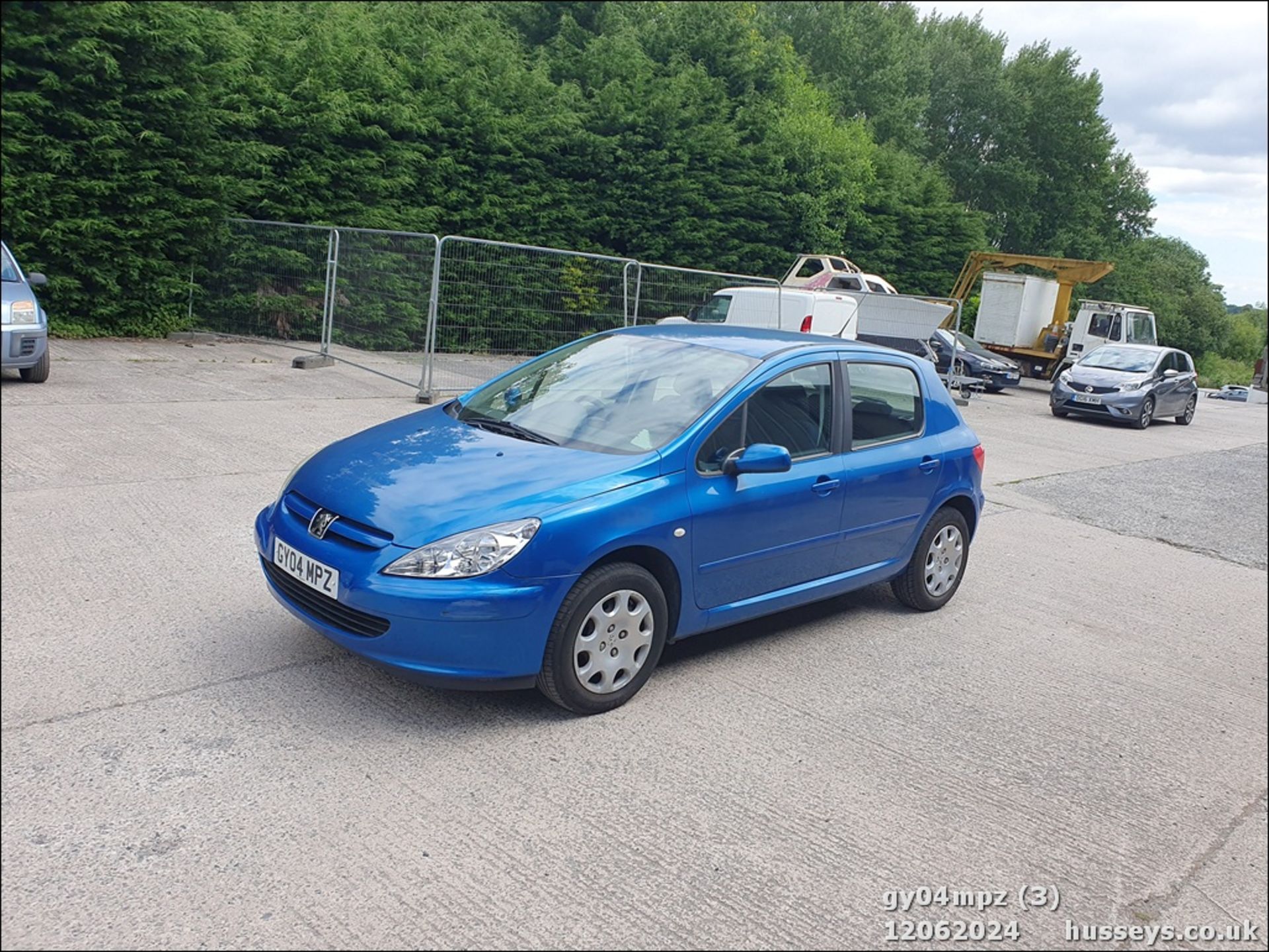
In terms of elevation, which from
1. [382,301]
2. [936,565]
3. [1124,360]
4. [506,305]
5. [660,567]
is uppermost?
[1124,360]

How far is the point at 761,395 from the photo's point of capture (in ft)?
16.8

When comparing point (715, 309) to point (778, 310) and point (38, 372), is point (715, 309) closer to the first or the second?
point (778, 310)

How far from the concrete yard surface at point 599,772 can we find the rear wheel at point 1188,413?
17.1 metres

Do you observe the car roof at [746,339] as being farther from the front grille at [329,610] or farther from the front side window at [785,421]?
the front grille at [329,610]

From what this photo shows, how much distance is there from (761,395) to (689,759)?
6.11ft

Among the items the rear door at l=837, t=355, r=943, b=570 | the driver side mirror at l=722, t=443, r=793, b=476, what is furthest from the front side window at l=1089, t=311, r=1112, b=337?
the driver side mirror at l=722, t=443, r=793, b=476

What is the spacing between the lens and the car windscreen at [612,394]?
486 cm

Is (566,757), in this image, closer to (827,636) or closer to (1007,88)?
(827,636)

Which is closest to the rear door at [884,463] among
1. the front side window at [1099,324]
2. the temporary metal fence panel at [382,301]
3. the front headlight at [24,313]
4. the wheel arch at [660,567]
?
the wheel arch at [660,567]

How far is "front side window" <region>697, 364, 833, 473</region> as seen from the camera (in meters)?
4.86

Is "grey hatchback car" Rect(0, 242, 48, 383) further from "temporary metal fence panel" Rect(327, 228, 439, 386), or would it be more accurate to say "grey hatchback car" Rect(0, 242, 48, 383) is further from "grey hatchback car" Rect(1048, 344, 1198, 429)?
"grey hatchback car" Rect(1048, 344, 1198, 429)

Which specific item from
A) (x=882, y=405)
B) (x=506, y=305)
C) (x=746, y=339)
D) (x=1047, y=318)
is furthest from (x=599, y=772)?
(x=1047, y=318)

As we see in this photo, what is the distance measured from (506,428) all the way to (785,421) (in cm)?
136

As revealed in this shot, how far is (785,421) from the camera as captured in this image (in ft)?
17.2
